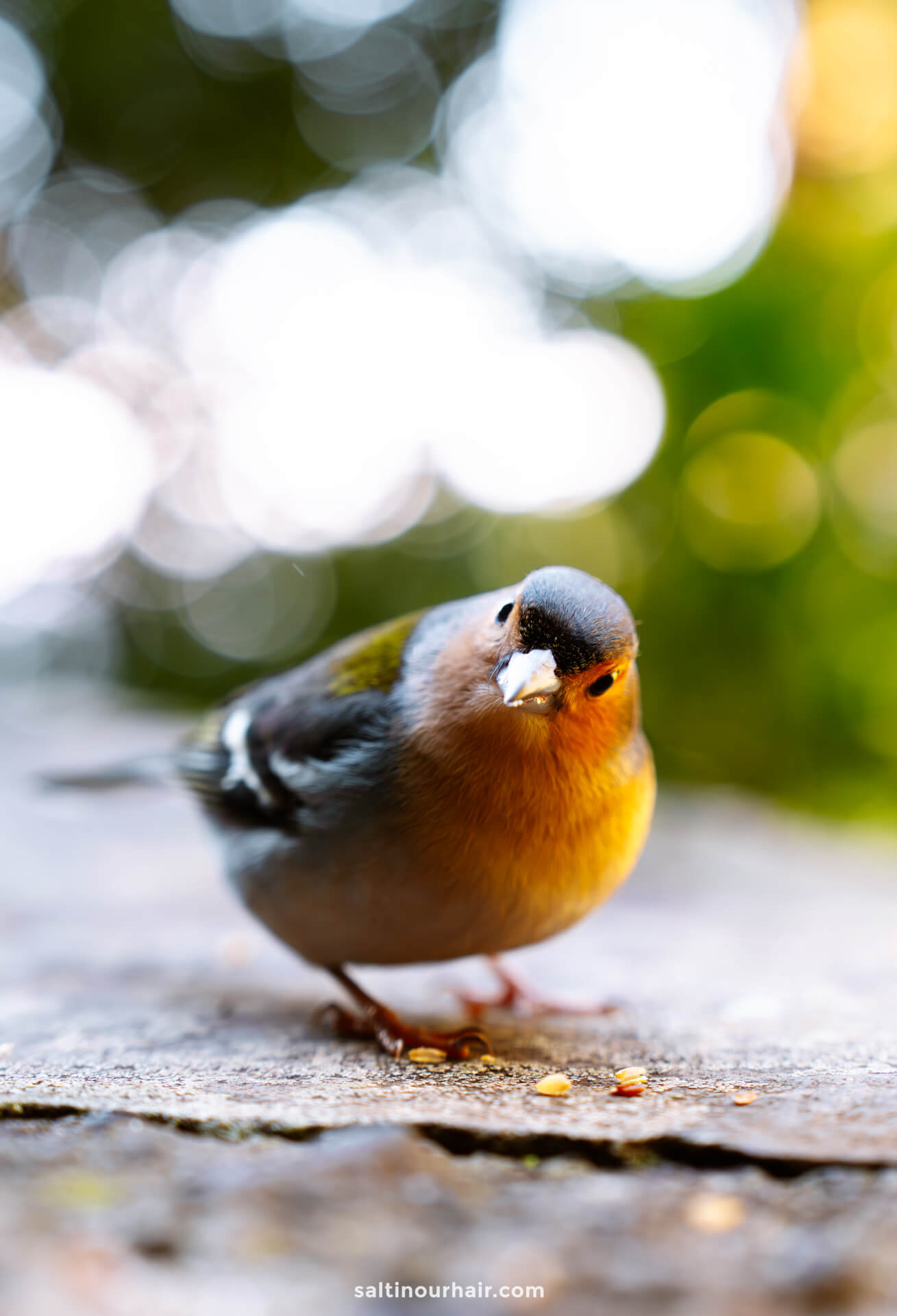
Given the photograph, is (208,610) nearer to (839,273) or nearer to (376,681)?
(839,273)

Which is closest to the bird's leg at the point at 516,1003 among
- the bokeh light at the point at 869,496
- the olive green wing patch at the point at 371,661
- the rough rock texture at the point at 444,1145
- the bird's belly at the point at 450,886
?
the rough rock texture at the point at 444,1145

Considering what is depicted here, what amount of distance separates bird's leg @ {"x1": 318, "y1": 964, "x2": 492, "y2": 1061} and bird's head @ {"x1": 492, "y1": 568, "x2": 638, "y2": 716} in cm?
88

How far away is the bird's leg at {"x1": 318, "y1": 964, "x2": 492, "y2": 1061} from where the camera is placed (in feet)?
7.97

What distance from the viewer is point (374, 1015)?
8.54 feet

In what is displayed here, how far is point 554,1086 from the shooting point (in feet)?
6.14

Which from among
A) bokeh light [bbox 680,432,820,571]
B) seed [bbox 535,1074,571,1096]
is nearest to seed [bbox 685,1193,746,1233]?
seed [bbox 535,1074,571,1096]

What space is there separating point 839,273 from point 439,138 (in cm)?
448

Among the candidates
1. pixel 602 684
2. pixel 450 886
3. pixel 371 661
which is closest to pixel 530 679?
pixel 602 684

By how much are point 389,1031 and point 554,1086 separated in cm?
77

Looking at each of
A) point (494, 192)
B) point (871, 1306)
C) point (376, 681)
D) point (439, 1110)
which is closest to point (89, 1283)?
point (439, 1110)

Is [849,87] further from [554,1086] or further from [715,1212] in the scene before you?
[715,1212]

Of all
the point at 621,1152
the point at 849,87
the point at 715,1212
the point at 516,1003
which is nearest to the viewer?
the point at 715,1212

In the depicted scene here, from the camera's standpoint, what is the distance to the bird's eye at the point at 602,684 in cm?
222

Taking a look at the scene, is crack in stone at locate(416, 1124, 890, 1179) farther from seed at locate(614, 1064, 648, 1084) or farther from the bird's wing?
the bird's wing
